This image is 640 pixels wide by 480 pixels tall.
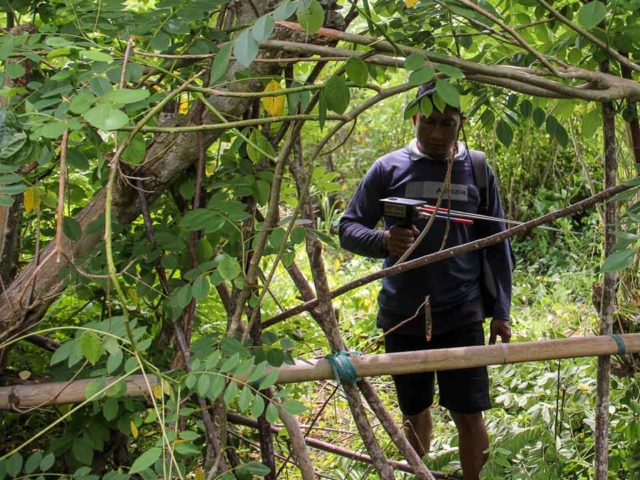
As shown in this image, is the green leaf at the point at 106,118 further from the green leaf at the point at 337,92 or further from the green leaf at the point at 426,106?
the green leaf at the point at 426,106

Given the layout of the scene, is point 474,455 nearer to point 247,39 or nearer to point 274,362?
point 274,362

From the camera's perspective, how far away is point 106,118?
127 cm

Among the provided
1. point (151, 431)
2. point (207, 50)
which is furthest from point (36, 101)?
point (151, 431)

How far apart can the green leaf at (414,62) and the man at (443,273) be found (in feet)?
4.80

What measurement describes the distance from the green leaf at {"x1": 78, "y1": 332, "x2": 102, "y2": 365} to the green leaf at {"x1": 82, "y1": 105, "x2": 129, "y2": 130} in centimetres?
40

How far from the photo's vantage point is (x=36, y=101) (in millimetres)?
1622

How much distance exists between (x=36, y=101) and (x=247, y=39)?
0.51 meters

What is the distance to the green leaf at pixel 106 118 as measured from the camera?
4.13 ft

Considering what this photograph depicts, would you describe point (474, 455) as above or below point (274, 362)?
below

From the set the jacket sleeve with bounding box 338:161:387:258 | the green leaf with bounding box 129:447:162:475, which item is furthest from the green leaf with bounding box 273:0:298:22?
the jacket sleeve with bounding box 338:161:387:258

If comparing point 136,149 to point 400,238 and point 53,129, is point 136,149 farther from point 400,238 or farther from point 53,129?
point 400,238

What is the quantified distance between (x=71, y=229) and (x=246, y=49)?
0.70 meters

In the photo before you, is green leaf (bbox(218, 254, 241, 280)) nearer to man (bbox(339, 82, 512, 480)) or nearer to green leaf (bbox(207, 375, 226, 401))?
green leaf (bbox(207, 375, 226, 401))

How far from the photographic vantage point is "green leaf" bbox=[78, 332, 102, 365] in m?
1.46
